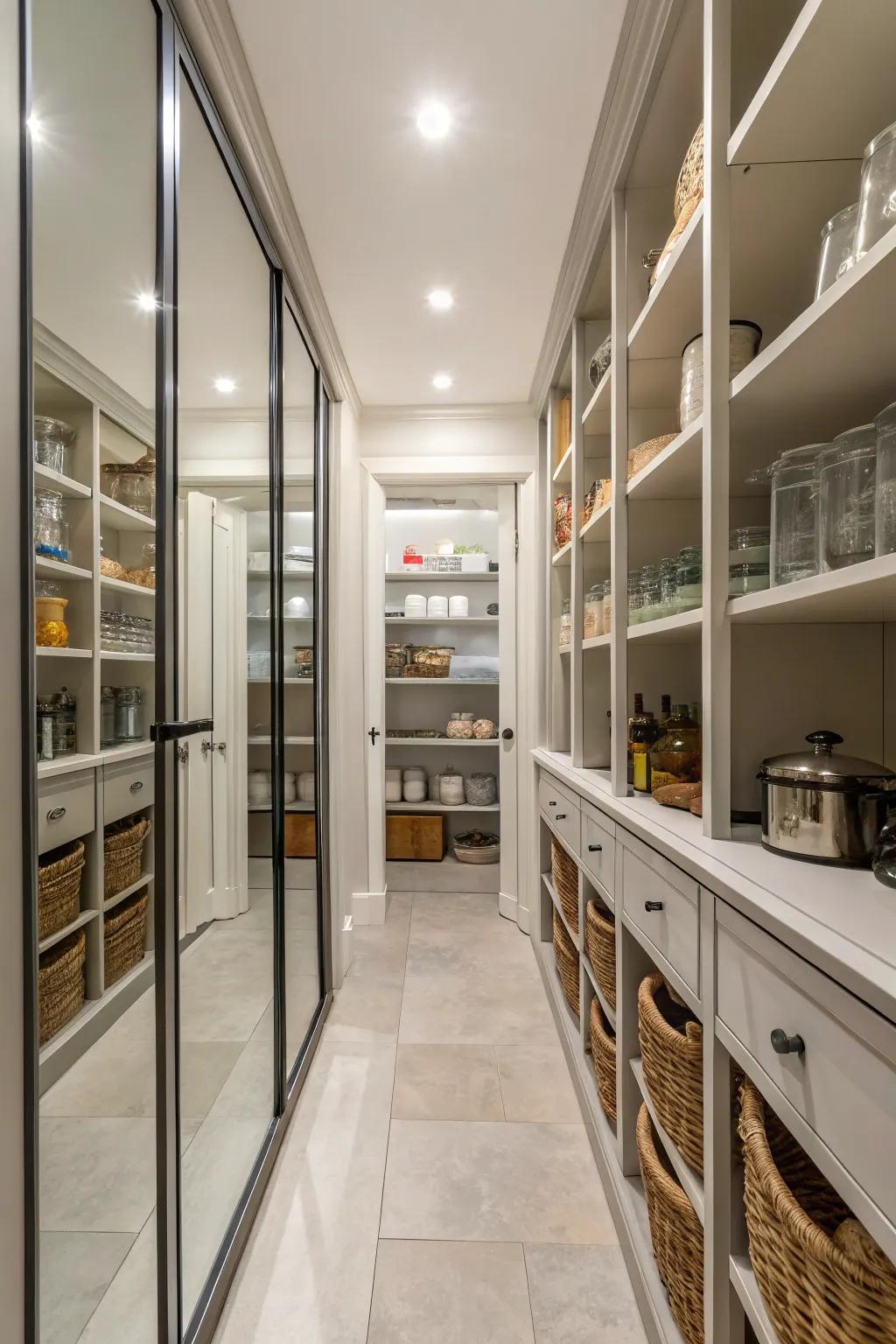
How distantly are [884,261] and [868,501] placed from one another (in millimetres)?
275

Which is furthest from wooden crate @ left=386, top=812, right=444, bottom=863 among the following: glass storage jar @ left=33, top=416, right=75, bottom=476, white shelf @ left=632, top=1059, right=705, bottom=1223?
glass storage jar @ left=33, top=416, right=75, bottom=476

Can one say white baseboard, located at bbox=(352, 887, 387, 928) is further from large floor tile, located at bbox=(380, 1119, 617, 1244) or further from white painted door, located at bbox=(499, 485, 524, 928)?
large floor tile, located at bbox=(380, 1119, 617, 1244)

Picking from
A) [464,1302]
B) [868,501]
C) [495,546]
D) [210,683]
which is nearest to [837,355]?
[868,501]

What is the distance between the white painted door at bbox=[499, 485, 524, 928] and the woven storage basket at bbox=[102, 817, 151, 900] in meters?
2.55

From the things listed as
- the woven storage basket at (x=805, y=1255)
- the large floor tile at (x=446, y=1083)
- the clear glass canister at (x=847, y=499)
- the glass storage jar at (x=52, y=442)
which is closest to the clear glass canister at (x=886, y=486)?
the clear glass canister at (x=847, y=499)

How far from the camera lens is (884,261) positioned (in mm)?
729

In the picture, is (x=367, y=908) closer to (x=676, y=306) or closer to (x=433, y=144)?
(x=676, y=306)

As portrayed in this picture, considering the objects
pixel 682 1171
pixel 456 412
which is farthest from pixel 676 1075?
pixel 456 412

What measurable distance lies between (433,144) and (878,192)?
125cm

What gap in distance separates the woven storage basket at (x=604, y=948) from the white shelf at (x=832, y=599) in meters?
0.88

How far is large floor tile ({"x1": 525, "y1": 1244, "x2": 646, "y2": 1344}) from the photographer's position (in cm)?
133

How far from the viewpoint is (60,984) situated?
833 millimetres

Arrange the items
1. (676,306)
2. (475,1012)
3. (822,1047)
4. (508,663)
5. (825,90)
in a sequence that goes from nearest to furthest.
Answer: (822,1047), (825,90), (676,306), (475,1012), (508,663)

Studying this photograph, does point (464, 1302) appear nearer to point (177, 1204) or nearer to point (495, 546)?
point (177, 1204)
